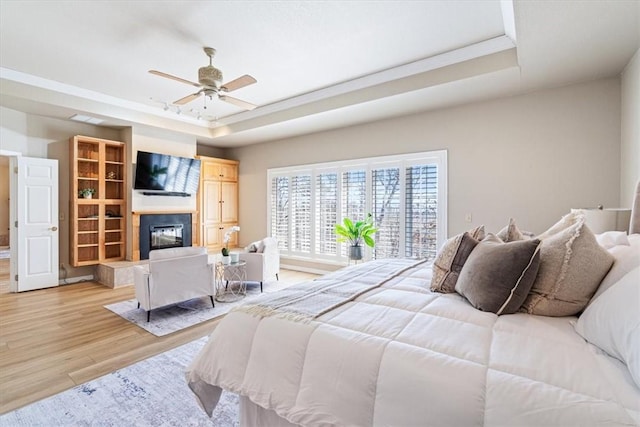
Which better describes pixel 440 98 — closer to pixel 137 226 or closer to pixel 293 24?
pixel 293 24

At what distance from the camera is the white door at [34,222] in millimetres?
4656

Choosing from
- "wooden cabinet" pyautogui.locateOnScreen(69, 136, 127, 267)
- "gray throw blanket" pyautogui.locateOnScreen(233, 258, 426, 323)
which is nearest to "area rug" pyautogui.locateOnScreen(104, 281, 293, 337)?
"gray throw blanket" pyautogui.locateOnScreen(233, 258, 426, 323)

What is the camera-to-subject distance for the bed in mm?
917

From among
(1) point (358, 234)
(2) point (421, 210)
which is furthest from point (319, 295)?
(2) point (421, 210)

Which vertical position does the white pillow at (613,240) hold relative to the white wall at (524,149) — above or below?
below

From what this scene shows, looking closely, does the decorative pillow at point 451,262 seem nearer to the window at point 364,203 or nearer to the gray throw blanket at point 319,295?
the gray throw blanket at point 319,295

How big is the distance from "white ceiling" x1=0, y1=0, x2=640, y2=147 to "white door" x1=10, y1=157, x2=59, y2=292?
95 centimetres

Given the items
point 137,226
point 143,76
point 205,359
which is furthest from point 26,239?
point 205,359

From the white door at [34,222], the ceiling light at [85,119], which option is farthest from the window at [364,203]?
the white door at [34,222]

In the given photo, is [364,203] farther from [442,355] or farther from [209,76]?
[442,355]

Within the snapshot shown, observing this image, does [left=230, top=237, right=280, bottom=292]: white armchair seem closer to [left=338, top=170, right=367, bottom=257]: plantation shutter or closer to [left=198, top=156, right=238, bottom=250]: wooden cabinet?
[left=338, top=170, right=367, bottom=257]: plantation shutter

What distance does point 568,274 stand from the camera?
1.38 meters

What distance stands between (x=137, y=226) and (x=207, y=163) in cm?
198

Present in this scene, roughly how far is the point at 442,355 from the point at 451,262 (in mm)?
894
